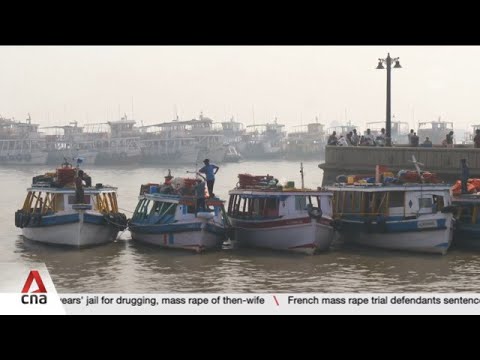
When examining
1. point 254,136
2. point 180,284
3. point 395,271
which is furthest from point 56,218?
point 254,136

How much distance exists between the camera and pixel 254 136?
118 meters

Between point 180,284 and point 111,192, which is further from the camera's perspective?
point 111,192

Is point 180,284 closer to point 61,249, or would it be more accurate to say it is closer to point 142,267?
point 142,267

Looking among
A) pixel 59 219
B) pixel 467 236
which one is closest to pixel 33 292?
pixel 59 219

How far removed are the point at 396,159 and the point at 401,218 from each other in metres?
6.29

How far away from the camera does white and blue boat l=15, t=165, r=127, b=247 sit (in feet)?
86.4

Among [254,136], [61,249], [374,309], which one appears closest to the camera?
[374,309]

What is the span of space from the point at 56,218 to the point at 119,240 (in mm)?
2442

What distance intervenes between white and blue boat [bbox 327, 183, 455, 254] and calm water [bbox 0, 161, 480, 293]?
14.5 inches

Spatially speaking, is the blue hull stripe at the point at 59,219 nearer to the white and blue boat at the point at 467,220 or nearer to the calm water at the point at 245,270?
the calm water at the point at 245,270

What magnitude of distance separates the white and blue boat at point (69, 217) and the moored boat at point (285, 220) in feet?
12.0

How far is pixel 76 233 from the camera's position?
2630 cm

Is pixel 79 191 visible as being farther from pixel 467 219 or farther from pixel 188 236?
pixel 467 219

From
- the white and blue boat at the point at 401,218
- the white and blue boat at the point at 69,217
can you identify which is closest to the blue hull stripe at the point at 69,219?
the white and blue boat at the point at 69,217
